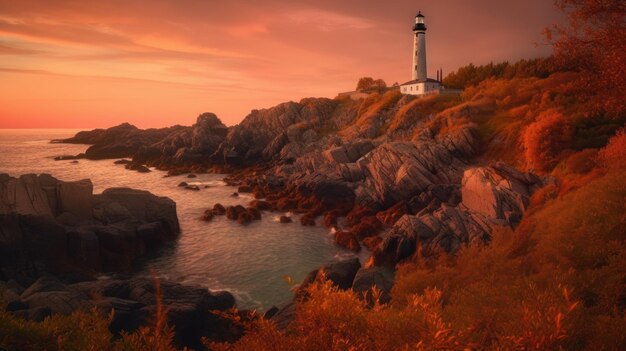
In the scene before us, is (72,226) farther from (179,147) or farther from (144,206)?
(179,147)

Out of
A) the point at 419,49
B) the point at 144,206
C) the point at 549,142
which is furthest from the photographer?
the point at 419,49

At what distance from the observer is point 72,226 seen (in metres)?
33.7

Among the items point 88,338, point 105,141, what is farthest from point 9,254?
point 105,141

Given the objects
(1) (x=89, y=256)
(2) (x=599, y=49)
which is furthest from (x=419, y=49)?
(1) (x=89, y=256)

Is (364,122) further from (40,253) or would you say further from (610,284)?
(610,284)

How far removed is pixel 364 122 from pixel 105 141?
119 meters

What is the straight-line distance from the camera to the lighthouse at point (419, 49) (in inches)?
3698

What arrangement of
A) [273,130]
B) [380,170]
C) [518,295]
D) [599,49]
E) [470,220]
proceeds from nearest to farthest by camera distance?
[518,295] → [599,49] → [470,220] → [380,170] → [273,130]

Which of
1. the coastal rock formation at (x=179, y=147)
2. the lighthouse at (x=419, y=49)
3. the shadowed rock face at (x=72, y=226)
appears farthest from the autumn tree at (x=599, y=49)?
the coastal rock formation at (x=179, y=147)

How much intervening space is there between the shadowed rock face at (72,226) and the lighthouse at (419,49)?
78677 millimetres

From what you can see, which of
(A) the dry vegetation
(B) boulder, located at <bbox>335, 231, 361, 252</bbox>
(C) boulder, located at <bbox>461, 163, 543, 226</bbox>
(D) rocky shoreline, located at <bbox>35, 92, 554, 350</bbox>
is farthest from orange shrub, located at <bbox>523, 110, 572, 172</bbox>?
(B) boulder, located at <bbox>335, 231, 361, 252</bbox>

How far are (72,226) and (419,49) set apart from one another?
3530 inches

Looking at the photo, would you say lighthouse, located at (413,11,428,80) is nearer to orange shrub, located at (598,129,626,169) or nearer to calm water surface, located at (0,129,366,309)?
calm water surface, located at (0,129,366,309)

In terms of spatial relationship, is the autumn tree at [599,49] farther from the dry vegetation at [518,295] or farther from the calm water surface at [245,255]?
the calm water surface at [245,255]
